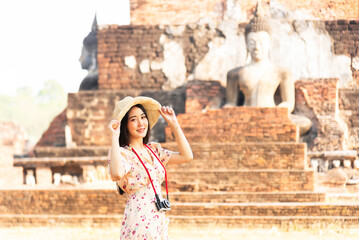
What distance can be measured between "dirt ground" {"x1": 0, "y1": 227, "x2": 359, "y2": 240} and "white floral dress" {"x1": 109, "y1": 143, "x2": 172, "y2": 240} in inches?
115

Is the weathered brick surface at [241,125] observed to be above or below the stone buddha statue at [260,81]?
below

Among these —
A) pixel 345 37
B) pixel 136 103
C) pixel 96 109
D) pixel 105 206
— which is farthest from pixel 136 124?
pixel 345 37

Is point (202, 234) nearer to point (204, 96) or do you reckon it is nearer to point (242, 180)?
point (242, 180)

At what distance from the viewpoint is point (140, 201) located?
453 cm

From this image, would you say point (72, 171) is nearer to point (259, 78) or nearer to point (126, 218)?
point (259, 78)

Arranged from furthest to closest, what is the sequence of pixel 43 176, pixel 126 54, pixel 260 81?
1. pixel 126 54
2. pixel 260 81
3. pixel 43 176

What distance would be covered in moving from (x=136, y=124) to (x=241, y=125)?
524 centimetres

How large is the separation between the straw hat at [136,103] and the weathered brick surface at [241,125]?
5.03 meters

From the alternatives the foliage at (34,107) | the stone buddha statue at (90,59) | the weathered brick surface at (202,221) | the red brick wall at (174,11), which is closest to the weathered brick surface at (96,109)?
the stone buddha statue at (90,59)

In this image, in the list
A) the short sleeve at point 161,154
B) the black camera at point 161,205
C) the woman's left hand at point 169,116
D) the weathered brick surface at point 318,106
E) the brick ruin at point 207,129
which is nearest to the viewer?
the black camera at point 161,205

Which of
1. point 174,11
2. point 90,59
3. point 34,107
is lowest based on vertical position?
point 34,107

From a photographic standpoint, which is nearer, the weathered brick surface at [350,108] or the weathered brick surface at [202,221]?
the weathered brick surface at [202,221]

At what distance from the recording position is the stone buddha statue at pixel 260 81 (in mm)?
11148

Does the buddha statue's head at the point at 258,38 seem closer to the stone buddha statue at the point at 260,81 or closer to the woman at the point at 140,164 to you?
the stone buddha statue at the point at 260,81
